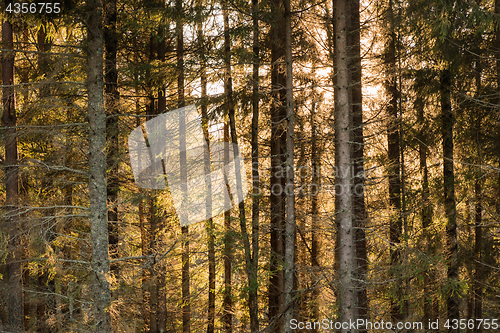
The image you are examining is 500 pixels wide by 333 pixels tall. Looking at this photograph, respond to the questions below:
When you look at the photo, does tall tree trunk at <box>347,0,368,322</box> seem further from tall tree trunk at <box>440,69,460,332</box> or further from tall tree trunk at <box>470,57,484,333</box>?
tall tree trunk at <box>440,69,460,332</box>

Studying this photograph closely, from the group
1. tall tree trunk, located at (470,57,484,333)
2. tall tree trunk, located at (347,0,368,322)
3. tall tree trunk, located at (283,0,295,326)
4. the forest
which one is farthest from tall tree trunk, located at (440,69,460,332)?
tall tree trunk, located at (283,0,295,326)

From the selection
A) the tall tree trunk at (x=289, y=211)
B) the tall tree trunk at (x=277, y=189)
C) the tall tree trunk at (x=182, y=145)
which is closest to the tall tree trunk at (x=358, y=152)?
the tall tree trunk at (x=289, y=211)

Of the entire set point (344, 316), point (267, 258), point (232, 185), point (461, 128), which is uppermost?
point (461, 128)

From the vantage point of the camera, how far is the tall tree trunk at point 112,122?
7945mm

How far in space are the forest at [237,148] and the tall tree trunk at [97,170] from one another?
0.03 m

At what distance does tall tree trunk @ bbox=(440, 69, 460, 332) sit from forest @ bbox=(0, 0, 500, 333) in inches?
2.0

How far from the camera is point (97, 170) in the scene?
6824 millimetres

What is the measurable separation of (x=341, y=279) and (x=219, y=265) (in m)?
3.50

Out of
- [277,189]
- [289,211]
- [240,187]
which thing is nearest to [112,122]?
[240,187]

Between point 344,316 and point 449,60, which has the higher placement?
point 449,60

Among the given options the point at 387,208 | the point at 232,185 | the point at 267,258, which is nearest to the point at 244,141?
the point at 232,185

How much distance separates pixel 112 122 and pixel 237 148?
3.41 m

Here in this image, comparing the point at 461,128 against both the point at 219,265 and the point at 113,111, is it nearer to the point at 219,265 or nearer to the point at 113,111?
the point at 219,265

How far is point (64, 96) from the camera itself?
862 cm
